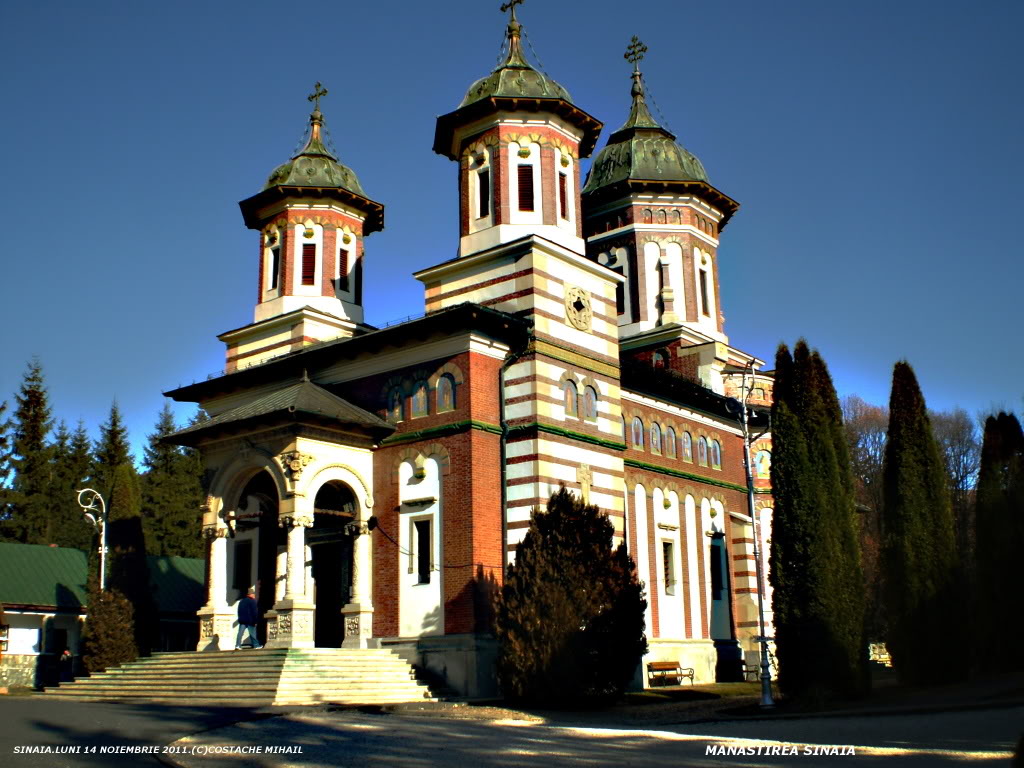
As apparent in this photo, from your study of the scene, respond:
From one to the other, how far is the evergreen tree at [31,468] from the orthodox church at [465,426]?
23.6 m

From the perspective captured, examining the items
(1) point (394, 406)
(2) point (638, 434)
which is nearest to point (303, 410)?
(1) point (394, 406)

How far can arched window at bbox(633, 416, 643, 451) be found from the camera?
31.0m

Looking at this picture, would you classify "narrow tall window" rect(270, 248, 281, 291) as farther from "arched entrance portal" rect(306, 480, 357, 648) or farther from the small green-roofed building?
the small green-roofed building

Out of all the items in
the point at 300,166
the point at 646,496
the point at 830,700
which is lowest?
the point at 830,700

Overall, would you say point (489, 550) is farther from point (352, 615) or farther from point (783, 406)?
point (783, 406)

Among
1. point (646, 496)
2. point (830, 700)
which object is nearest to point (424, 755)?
point (830, 700)

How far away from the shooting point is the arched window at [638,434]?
31047mm

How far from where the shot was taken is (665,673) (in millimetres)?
28812

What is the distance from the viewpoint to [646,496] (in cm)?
3091

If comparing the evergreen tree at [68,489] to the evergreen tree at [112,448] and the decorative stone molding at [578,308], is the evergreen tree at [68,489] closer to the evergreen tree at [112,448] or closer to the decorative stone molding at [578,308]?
the evergreen tree at [112,448]

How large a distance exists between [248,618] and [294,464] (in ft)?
14.6

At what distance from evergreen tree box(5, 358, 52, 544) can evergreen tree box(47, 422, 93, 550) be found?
1.83 ft

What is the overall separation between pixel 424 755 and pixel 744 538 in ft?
77.3

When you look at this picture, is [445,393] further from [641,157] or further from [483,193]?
[641,157]
